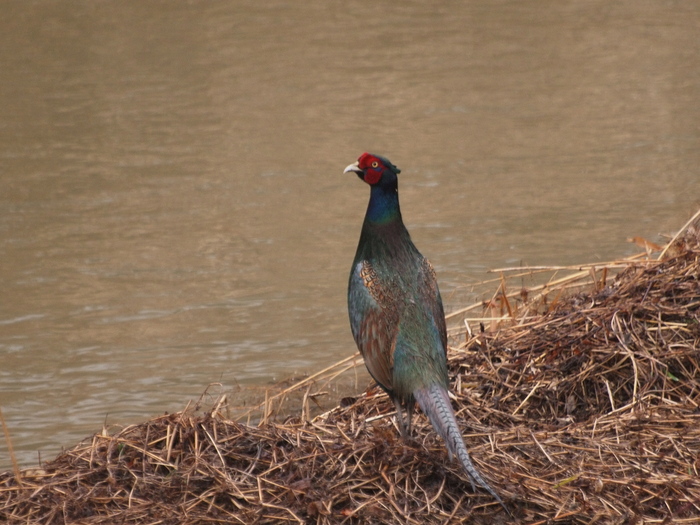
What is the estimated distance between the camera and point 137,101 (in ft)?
44.2

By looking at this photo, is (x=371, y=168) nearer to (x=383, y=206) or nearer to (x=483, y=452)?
(x=383, y=206)

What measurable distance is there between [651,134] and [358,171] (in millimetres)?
7988

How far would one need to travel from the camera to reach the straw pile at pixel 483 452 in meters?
4.19

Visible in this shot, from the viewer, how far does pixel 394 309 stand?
181 inches

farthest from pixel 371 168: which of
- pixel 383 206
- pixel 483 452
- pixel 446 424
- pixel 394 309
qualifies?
pixel 483 452

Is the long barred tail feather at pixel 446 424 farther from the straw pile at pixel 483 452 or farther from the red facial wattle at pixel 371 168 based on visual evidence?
the red facial wattle at pixel 371 168

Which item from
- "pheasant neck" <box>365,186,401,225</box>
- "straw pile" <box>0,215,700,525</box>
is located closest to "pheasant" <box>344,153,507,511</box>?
"pheasant neck" <box>365,186,401,225</box>

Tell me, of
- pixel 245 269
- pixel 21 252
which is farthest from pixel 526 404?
pixel 21 252

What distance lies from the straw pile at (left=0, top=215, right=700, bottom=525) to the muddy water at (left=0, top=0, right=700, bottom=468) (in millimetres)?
1562

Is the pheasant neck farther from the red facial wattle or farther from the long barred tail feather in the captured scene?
the long barred tail feather

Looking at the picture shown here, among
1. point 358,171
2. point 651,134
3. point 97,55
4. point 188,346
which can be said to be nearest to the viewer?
point 358,171

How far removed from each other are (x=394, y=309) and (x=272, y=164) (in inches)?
275

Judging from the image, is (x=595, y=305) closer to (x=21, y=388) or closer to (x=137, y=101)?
(x=21, y=388)

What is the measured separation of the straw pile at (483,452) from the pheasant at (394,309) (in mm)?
247
